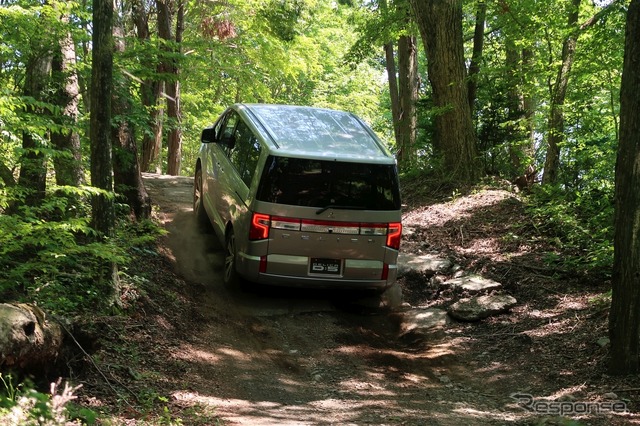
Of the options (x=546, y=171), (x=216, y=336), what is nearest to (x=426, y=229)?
(x=546, y=171)

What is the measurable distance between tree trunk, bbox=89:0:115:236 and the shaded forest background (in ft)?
0.08

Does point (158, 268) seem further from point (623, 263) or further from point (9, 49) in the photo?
point (623, 263)

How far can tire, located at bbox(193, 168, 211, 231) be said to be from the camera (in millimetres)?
10945

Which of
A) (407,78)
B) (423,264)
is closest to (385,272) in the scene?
(423,264)

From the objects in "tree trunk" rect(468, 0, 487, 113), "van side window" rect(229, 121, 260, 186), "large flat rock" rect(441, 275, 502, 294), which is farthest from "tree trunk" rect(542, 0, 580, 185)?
"van side window" rect(229, 121, 260, 186)

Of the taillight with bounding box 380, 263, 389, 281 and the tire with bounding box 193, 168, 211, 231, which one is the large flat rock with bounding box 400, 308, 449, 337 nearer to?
the taillight with bounding box 380, 263, 389, 281

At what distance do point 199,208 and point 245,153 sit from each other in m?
2.64

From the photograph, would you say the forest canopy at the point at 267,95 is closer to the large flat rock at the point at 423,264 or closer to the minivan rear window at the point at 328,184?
the large flat rock at the point at 423,264

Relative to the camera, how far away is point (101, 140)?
6629 millimetres

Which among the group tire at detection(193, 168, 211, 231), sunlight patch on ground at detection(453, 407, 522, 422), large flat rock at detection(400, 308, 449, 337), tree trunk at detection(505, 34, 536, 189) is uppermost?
tree trunk at detection(505, 34, 536, 189)

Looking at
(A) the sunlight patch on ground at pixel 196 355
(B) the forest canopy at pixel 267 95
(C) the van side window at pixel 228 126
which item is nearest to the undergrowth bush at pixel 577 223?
(B) the forest canopy at pixel 267 95

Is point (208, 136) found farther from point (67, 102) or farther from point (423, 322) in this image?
point (423, 322)

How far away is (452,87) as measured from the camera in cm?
1350

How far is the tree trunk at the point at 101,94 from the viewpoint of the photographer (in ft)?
21.3
